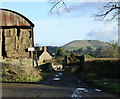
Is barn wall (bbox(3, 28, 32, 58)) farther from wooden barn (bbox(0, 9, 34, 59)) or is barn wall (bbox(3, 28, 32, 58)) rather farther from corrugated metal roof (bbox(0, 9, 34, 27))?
corrugated metal roof (bbox(0, 9, 34, 27))

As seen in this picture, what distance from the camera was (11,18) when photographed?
29.3 metres

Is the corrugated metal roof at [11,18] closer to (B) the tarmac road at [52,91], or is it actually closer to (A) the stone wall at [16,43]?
(A) the stone wall at [16,43]

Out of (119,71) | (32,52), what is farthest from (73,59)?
(119,71)

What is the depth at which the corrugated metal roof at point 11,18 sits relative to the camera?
29.2 m

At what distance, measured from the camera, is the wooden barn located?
95.8 feet

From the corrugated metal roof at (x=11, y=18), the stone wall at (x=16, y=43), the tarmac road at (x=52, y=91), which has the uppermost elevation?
the corrugated metal roof at (x=11, y=18)

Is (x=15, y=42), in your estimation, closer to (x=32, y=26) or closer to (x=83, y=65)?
(x=32, y=26)

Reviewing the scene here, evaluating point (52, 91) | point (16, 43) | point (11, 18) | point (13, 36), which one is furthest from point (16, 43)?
point (52, 91)

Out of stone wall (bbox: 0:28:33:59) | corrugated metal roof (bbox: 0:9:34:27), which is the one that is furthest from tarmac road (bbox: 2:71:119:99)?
corrugated metal roof (bbox: 0:9:34:27)

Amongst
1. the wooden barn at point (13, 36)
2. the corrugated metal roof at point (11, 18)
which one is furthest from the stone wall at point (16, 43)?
the corrugated metal roof at point (11, 18)

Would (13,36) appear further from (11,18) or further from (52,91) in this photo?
(52,91)

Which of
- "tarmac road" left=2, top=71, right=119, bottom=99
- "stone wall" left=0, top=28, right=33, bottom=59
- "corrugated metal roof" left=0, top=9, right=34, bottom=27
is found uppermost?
"corrugated metal roof" left=0, top=9, right=34, bottom=27

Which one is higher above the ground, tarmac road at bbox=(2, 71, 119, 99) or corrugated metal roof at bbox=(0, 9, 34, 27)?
corrugated metal roof at bbox=(0, 9, 34, 27)

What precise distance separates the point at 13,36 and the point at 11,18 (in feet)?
7.66
